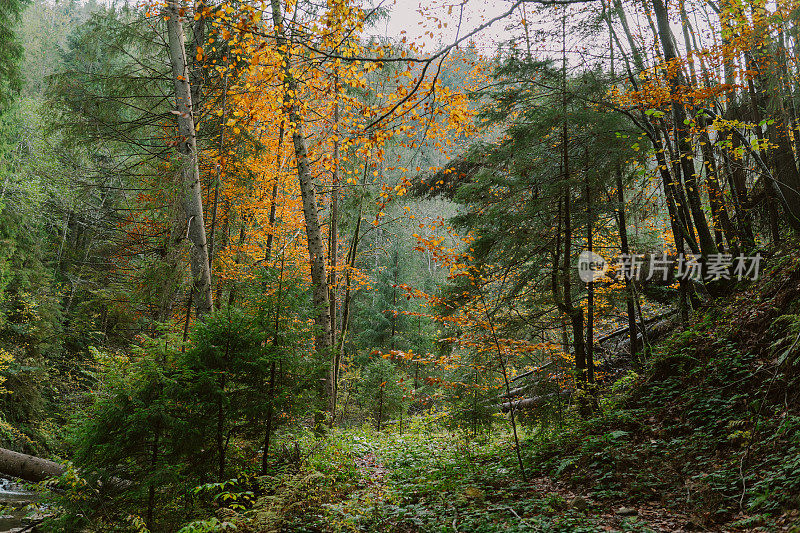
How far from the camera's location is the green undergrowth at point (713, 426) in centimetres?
384

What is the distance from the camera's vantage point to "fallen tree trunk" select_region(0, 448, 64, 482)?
5867 millimetres

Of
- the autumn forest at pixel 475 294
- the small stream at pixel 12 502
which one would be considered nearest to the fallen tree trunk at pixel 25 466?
the autumn forest at pixel 475 294

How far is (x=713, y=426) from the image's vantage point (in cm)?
503

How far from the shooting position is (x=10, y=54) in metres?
10.8

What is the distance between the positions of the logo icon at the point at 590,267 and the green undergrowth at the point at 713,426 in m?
1.54

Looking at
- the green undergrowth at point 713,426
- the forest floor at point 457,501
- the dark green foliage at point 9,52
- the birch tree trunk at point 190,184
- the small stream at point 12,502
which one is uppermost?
the dark green foliage at point 9,52

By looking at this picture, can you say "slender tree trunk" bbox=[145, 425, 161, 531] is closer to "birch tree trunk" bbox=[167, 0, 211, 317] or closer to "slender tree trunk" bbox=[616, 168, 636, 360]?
"birch tree trunk" bbox=[167, 0, 211, 317]

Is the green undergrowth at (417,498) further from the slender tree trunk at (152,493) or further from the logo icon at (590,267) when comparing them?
the logo icon at (590,267)

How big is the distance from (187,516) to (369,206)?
6.74 m

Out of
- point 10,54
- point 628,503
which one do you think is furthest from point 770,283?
point 10,54

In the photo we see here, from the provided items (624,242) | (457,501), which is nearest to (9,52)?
(457,501)

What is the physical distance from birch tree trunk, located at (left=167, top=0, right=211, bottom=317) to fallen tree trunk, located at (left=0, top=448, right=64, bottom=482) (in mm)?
2680

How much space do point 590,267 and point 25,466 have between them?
8968mm

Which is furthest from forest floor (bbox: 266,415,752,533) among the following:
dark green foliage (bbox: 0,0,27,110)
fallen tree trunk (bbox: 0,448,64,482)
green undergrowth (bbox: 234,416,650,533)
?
dark green foliage (bbox: 0,0,27,110)
